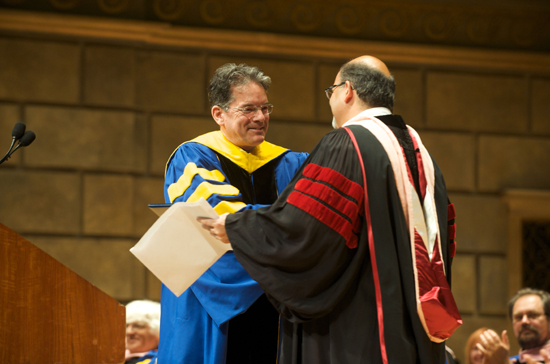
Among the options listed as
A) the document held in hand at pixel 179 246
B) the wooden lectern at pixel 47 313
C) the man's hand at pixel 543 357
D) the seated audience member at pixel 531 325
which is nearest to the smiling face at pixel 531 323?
the seated audience member at pixel 531 325

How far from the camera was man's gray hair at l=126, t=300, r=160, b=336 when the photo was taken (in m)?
3.94

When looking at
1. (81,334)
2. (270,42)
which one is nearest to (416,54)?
(270,42)

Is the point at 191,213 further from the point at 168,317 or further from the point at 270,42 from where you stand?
the point at 270,42

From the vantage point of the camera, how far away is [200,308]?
261 cm

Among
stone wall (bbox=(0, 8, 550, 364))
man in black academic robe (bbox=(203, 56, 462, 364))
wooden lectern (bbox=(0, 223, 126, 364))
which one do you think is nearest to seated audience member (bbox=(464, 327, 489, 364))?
stone wall (bbox=(0, 8, 550, 364))

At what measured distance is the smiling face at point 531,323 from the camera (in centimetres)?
407

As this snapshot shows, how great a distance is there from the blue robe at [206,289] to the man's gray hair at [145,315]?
4.30ft

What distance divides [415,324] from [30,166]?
429cm

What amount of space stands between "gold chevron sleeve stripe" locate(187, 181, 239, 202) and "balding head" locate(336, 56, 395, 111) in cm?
61

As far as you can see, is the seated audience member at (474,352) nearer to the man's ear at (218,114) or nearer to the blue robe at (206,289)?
the blue robe at (206,289)

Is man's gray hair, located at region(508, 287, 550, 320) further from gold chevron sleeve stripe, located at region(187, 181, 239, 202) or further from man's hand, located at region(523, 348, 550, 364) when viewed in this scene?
gold chevron sleeve stripe, located at region(187, 181, 239, 202)

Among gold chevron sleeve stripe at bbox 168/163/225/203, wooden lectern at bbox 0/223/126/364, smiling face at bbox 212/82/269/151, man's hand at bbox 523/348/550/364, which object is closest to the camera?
wooden lectern at bbox 0/223/126/364

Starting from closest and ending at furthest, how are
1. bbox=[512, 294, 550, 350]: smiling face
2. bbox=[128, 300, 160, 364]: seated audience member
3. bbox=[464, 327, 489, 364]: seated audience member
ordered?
1. bbox=[128, 300, 160, 364]: seated audience member
2. bbox=[512, 294, 550, 350]: smiling face
3. bbox=[464, 327, 489, 364]: seated audience member

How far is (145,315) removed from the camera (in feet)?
13.0
